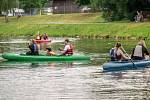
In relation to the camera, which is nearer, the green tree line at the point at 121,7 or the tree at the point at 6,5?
the green tree line at the point at 121,7

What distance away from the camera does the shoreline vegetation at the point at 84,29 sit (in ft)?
220

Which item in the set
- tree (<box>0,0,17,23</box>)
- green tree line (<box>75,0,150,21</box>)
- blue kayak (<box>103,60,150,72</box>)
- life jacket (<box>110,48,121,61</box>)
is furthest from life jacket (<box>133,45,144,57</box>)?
tree (<box>0,0,17,23</box>)

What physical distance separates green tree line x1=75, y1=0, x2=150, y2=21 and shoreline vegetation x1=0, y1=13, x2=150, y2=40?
164cm

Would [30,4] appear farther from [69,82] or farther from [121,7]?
[69,82]

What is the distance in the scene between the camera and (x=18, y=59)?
37.0 m

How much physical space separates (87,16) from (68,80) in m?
69.6

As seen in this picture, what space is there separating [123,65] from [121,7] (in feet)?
159

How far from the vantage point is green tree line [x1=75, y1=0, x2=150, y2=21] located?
78188mm

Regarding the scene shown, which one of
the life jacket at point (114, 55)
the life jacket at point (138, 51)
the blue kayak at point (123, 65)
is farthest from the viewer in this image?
the life jacket at point (138, 51)

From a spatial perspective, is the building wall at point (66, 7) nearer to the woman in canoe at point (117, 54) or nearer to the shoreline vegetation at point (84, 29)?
the shoreline vegetation at point (84, 29)

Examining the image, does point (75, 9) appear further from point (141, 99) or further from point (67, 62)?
point (141, 99)

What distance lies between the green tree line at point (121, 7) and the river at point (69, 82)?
43.6m

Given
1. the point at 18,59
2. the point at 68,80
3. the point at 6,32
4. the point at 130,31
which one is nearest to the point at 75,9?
the point at 6,32

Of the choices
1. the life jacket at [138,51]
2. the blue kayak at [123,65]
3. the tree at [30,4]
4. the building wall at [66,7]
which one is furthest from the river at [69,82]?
the tree at [30,4]
